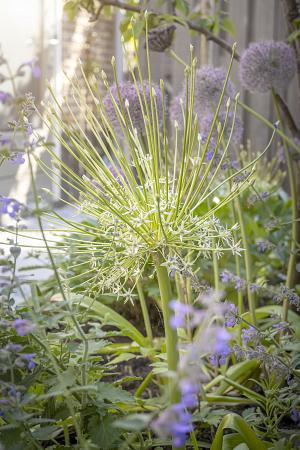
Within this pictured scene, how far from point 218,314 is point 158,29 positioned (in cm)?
116

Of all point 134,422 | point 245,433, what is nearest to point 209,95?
point 245,433

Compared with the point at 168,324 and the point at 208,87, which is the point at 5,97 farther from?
the point at 208,87

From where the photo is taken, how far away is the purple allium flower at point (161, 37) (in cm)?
152

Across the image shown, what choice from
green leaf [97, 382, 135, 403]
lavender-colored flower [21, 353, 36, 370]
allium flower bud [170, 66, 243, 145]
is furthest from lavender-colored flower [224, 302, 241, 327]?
allium flower bud [170, 66, 243, 145]

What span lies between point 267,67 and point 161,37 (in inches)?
10.4

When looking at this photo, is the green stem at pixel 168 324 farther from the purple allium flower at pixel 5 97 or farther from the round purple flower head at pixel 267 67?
the round purple flower head at pixel 267 67

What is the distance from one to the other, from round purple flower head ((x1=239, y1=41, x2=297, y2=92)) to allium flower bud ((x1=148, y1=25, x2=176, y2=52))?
189 millimetres

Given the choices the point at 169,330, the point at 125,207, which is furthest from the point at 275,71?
the point at 169,330

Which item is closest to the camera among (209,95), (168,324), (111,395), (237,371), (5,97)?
(5,97)

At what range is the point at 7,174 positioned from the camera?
13.4 ft

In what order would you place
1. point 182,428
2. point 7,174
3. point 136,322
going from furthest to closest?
point 7,174 < point 136,322 < point 182,428

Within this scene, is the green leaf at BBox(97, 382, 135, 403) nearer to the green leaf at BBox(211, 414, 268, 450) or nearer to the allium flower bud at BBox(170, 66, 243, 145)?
the green leaf at BBox(211, 414, 268, 450)

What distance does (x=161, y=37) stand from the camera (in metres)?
1.53

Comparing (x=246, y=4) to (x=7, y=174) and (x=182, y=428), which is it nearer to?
(x=7, y=174)
